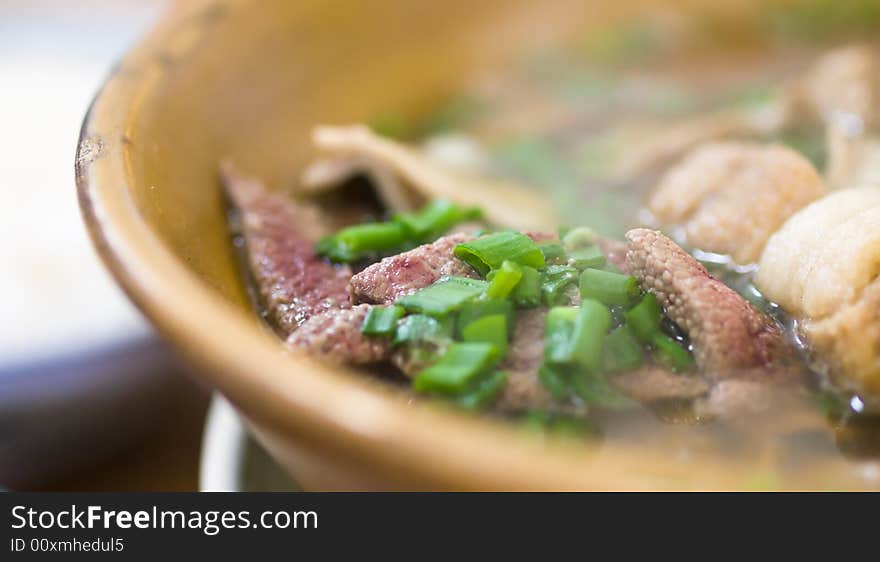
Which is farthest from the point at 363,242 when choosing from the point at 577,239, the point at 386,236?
the point at 577,239

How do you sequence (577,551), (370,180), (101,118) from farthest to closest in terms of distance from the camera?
1. (370,180)
2. (101,118)
3. (577,551)

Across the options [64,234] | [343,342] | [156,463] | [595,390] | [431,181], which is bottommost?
[595,390]

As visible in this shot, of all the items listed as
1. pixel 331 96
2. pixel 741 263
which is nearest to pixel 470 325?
pixel 741 263

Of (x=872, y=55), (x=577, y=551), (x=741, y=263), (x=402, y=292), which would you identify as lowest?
(x=577, y=551)

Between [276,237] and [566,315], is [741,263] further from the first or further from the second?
[276,237]

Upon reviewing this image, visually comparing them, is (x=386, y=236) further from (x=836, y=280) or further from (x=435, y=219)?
(x=836, y=280)

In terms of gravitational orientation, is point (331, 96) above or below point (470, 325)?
above
